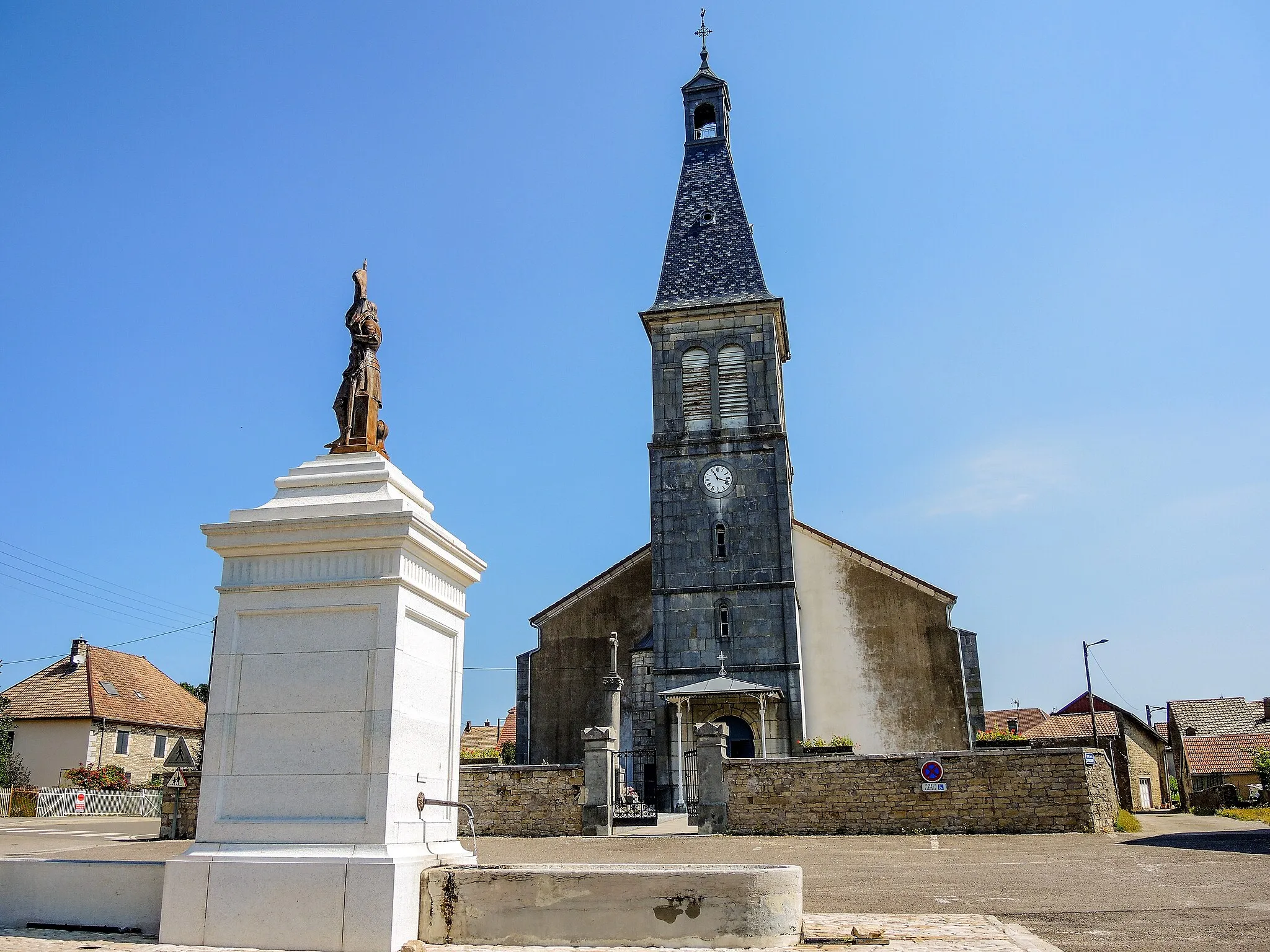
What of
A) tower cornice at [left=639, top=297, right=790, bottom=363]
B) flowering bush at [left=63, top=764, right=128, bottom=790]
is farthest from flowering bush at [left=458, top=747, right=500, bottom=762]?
flowering bush at [left=63, top=764, right=128, bottom=790]

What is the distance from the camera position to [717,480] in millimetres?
28328

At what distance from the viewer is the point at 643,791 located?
26297mm

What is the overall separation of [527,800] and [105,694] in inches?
1094

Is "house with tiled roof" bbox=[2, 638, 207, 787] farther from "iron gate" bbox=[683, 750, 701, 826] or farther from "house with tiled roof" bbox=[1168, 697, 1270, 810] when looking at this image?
"house with tiled roof" bbox=[1168, 697, 1270, 810]

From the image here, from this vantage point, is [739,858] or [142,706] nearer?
[739,858]

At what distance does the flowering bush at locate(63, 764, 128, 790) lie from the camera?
34.8 m

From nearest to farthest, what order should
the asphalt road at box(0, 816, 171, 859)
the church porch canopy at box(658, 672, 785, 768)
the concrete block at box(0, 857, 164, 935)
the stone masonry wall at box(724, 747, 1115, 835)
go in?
the concrete block at box(0, 857, 164, 935) < the asphalt road at box(0, 816, 171, 859) < the stone masonry wall at box(724, 747, 1115, 835) < the church porch canopy at box(658, 672, 785, 768)

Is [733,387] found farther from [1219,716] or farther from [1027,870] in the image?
[1219,716]

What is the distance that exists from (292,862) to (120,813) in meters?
33.5

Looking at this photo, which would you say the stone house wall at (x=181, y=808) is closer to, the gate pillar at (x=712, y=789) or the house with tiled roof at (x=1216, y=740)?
the gate pillar at (x=712, y=789)

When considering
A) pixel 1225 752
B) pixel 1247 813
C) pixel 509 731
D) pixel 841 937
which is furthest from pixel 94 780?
pixel 1225 752

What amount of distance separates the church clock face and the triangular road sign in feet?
48.7

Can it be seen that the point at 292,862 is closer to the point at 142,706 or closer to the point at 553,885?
the point at 553,885

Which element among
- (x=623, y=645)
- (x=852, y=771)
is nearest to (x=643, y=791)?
(x=623, y=645)
